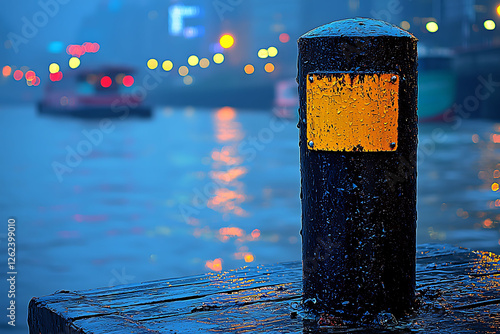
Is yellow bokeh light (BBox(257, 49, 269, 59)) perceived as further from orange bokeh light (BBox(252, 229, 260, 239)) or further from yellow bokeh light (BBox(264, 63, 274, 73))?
orange bokeh light (BBox(252, 229, 260, 239))

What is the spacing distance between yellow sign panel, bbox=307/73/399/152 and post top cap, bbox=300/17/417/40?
0.51 ft

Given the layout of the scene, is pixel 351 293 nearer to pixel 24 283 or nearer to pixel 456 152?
pixel 24 283

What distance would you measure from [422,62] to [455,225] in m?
28.0

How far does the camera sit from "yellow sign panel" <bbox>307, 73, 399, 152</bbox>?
2785 millimetres

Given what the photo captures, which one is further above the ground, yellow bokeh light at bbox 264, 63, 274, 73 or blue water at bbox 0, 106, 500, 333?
yellow bokeh light at bbox 264, 63, 274, 73

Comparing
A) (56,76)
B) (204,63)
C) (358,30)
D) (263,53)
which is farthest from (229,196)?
(204,63)

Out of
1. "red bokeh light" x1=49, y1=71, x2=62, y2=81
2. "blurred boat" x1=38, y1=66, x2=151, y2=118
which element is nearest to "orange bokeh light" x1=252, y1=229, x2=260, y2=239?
"blurred boat" x1=38, y1=66, x2=151, y2=118

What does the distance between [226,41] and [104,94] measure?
66844 mm

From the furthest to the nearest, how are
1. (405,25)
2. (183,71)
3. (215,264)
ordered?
(183,71), (405,25), (215,264)

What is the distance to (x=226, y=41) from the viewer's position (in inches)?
4572

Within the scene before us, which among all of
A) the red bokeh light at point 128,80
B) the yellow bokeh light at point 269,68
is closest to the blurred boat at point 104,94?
the red bokeh light at point 128,80

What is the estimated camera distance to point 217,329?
2719 mm

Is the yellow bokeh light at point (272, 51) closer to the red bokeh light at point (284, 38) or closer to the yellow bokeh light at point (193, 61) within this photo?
the red bokeh light at point (284, 38)

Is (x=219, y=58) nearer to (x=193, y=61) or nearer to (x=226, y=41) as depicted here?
(x=226, y=41)
